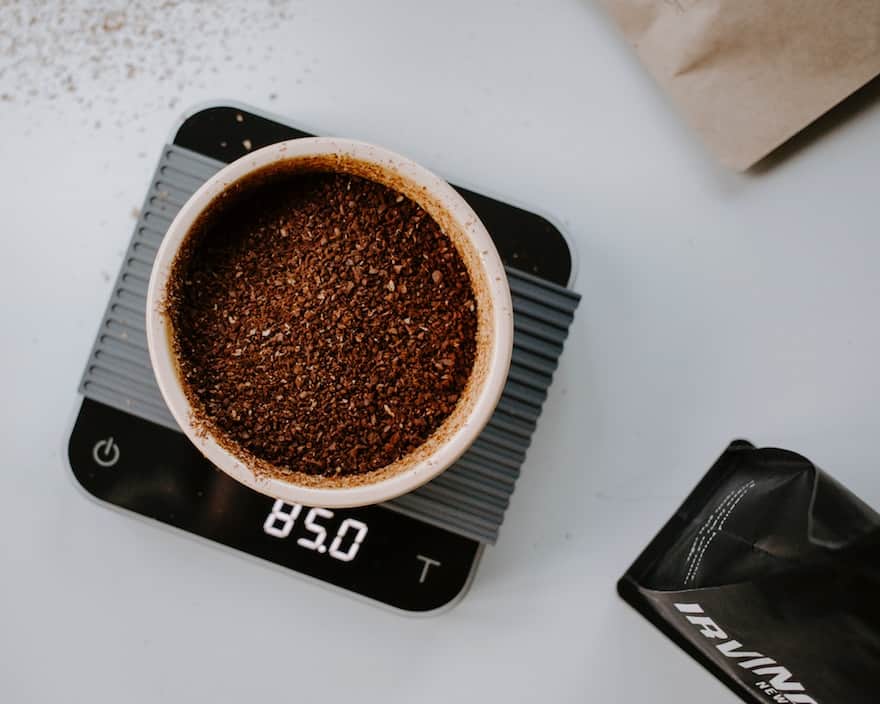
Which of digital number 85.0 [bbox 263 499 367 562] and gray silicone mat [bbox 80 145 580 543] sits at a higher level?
gray silicone mat [bbox 80 145 580 543]

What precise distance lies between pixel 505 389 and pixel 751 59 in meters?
0.42

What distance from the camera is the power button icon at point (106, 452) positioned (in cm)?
73

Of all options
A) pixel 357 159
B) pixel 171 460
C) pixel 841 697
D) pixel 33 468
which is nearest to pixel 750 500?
pixel 841 697

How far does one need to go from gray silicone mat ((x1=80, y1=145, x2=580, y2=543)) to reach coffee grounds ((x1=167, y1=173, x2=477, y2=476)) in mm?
112

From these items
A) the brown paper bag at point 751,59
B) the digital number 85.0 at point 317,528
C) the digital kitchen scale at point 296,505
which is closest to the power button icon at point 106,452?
the digital kitchen scale at point 296,505

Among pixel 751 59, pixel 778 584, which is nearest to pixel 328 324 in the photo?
pixel 778 584

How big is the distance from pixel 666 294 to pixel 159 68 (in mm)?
596

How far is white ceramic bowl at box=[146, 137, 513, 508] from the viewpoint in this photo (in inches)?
21.7

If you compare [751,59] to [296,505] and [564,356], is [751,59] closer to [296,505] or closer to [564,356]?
[564,356]

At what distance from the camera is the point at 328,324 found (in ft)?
1.96

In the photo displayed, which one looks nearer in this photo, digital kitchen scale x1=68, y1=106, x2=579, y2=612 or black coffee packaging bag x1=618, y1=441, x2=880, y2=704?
black coffee packaging bag x1=618, y1=441, x2=880, y2=704

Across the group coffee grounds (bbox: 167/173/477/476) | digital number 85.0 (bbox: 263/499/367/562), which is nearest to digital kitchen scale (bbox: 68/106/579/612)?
digital number 85.0 (bbox: 263/499/367/562)

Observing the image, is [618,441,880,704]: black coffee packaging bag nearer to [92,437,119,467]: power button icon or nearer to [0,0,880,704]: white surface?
[0,0,880,704]: white surface

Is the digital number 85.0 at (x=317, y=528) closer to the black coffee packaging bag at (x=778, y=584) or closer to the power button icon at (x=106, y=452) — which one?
the power button icon at (x=106, y=452)
